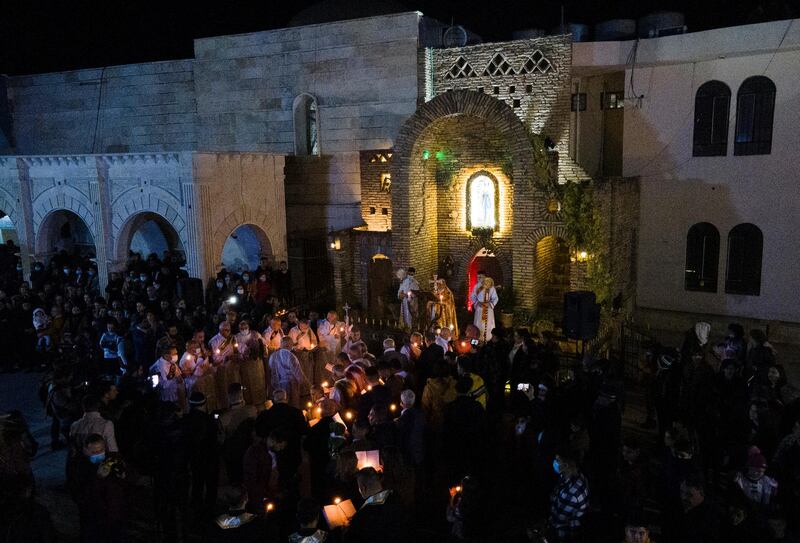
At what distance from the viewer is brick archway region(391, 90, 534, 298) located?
1512cm

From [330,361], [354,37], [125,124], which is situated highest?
[354,37]

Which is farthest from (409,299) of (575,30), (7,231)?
(7,231)

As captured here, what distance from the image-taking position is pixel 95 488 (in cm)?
619

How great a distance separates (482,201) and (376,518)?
1342 cm

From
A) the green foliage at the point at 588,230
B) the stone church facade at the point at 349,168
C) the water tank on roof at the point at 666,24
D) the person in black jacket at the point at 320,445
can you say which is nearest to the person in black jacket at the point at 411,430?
the person in black jacket at the point at 320,445

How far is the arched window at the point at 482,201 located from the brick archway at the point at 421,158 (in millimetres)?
543

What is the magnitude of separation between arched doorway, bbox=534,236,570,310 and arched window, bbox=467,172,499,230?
1653 millimetres

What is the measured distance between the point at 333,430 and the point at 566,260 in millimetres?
12172

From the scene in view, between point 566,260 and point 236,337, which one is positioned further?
point 566,260

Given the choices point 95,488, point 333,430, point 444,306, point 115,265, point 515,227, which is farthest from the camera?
point 115,265

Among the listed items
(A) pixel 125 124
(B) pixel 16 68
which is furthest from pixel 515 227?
(B) pixel 16 68

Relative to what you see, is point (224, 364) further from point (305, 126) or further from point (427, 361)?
point (305, 126)

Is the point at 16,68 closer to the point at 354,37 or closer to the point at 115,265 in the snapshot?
the point at 115,265

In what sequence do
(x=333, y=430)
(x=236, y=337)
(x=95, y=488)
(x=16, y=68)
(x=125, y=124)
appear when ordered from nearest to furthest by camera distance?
1. (x=95, y=488)
2. (x=333, y=430)
3. (x=236, y=337)
4. (x=125, y=124)
5. (x=16, y=68)
